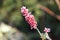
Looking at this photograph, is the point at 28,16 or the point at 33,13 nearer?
the point at 28,16

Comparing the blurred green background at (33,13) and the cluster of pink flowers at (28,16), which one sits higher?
the cluster of pink flowers at (28,16)

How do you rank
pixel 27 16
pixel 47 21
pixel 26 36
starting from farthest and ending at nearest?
pixel 47 21 < pixel 26 36 < pixel 27 16

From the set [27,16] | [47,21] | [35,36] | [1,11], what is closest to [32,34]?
[35,36]

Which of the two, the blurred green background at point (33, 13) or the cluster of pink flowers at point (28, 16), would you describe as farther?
the blurred green background at point (33, 13)

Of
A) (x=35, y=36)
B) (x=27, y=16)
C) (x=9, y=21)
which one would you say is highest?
(x=27, y=16)

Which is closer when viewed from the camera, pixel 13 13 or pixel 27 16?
pixel 27 16

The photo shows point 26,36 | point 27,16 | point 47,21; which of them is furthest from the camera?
point 47,21

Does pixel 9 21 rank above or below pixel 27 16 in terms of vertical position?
below

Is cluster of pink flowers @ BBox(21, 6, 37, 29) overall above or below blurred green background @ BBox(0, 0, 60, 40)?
above

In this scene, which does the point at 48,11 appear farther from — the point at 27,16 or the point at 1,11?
the point at 27,16

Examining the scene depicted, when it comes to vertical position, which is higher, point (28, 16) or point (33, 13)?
point (28, 16)

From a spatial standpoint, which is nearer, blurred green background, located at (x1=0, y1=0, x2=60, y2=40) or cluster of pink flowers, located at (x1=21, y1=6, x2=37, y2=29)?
cluster of pink flowers, located at (x1=21, y1=6, x2=37, y2=29)
